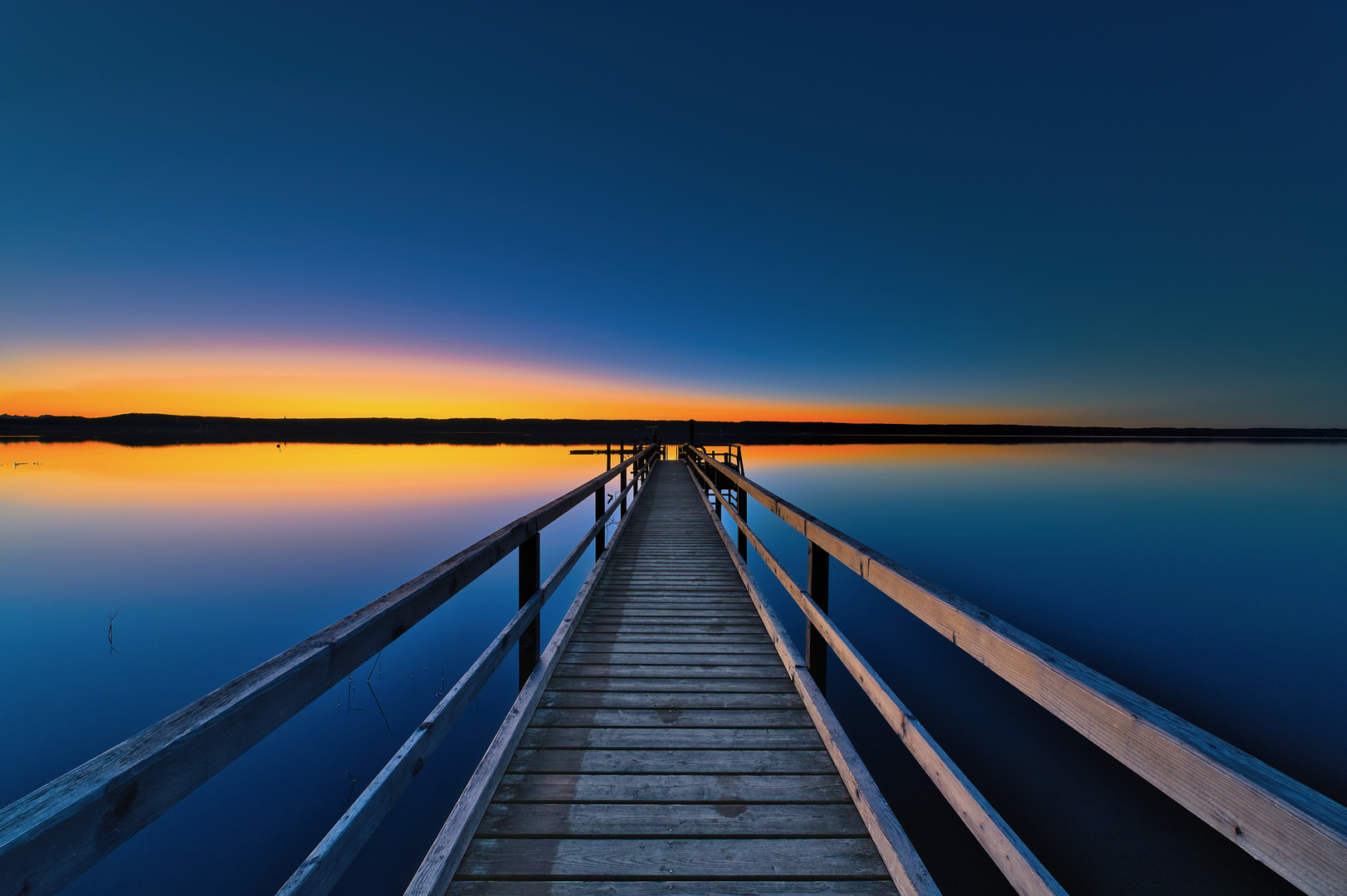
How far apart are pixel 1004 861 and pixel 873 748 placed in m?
4.62

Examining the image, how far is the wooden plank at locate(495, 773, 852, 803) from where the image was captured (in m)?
2.23

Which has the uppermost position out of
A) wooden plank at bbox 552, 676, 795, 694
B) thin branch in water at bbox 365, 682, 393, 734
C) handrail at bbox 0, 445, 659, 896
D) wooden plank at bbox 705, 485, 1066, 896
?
handrail at bbox 0, 445, 659, 896

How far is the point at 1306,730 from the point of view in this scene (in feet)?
18.7

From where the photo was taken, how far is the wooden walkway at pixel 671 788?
6.16 feet

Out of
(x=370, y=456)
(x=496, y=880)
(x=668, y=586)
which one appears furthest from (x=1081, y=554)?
(x=370, y=456)

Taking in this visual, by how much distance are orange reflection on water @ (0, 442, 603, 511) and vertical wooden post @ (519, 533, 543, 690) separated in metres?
17.9

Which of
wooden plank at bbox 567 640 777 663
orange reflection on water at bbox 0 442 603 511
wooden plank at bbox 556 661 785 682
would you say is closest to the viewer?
wooden plank at bbox 556 661 785 682

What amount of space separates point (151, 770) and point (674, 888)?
1665mm

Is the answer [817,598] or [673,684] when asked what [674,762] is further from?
[817,598]

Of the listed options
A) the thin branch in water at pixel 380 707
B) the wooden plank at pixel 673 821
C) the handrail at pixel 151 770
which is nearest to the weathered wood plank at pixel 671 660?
the wooden plank at pixel 673 821

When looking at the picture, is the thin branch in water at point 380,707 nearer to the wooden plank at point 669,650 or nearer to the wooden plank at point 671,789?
the wooden plank at point 669,650

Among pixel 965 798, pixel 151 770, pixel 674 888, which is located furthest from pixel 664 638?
pixel 151 770

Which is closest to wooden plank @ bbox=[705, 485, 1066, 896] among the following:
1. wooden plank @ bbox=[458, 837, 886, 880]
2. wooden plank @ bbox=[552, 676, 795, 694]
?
wooden plank @ bbox=[458, 837, 886, 880]

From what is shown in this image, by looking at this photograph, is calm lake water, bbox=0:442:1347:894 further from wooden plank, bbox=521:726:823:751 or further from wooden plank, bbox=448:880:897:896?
wooden plank, bbox=448:880:897:896
